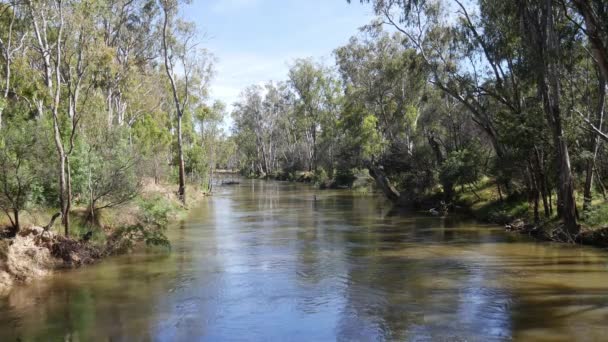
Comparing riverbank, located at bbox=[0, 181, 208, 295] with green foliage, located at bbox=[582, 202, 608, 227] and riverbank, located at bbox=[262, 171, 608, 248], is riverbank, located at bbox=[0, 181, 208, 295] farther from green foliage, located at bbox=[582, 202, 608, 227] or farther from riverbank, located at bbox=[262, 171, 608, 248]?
green foliage, located at bbox=[582, 202, 608, 227]

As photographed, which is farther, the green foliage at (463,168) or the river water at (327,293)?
the green foliage at (463,168)

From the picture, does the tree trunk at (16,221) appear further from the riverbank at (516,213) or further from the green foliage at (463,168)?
the green foliage at (463,168)

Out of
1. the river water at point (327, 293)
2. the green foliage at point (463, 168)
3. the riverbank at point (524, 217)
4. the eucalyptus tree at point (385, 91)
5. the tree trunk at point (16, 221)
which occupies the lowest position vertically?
the river water at point (327, 293)

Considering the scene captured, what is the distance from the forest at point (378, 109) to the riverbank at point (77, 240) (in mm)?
530

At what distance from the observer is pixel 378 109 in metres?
54.2

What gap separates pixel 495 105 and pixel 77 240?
2461 cm

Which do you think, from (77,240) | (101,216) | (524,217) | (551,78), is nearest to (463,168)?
(524,217)

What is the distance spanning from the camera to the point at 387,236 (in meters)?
22.8

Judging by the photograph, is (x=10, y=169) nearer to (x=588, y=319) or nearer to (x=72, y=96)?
(x=72, y=96)

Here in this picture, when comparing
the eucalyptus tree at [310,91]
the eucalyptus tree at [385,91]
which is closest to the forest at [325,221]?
the eucalyptus tree at [385,91]

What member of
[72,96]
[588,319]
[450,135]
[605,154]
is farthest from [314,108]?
[588,319]

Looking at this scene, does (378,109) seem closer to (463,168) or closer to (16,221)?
(463,168)

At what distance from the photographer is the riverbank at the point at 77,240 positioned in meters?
14.4

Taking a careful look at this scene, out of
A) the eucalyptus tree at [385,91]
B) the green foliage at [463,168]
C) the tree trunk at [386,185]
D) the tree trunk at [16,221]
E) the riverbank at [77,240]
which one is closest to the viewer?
the riverbank at [77,240]
